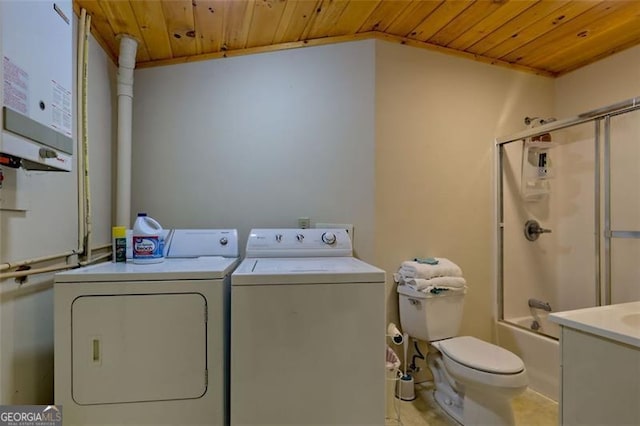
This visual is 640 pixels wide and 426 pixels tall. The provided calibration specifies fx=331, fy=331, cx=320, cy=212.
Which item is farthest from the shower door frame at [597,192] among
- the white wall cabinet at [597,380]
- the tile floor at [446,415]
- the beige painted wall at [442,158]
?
the white wall cabinet at [597,380]

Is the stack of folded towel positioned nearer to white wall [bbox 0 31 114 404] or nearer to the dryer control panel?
the dryer control panel

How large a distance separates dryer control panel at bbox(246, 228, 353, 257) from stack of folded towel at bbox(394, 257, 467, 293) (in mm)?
399

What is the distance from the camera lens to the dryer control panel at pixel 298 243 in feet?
6.22

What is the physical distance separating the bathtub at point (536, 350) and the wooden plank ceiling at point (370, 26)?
184 centimetres

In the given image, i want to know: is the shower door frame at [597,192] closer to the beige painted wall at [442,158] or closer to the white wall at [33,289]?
the beige painted wall at [442,158]

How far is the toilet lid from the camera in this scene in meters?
1.60

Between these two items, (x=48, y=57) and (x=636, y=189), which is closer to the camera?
(x=48, y=57)

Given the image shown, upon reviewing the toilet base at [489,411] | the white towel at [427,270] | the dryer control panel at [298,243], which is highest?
the dryer control panel at [298,243]

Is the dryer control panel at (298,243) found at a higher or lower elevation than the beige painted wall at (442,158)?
lower

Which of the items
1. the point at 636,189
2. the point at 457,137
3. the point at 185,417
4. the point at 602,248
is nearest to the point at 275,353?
the point at 185,417

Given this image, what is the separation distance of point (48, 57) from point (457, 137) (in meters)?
2.29

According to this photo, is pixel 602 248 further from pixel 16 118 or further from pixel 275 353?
pixel 16 118

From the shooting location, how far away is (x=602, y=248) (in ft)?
7.29

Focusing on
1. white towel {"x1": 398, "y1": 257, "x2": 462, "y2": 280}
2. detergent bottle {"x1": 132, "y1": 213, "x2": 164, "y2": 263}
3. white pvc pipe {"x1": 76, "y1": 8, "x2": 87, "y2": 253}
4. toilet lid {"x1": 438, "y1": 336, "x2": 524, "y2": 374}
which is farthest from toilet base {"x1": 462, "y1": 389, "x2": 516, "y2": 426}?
white pvc pipe {"x1": 76, "y1": 8, "x2": 87, "y2": 253}
